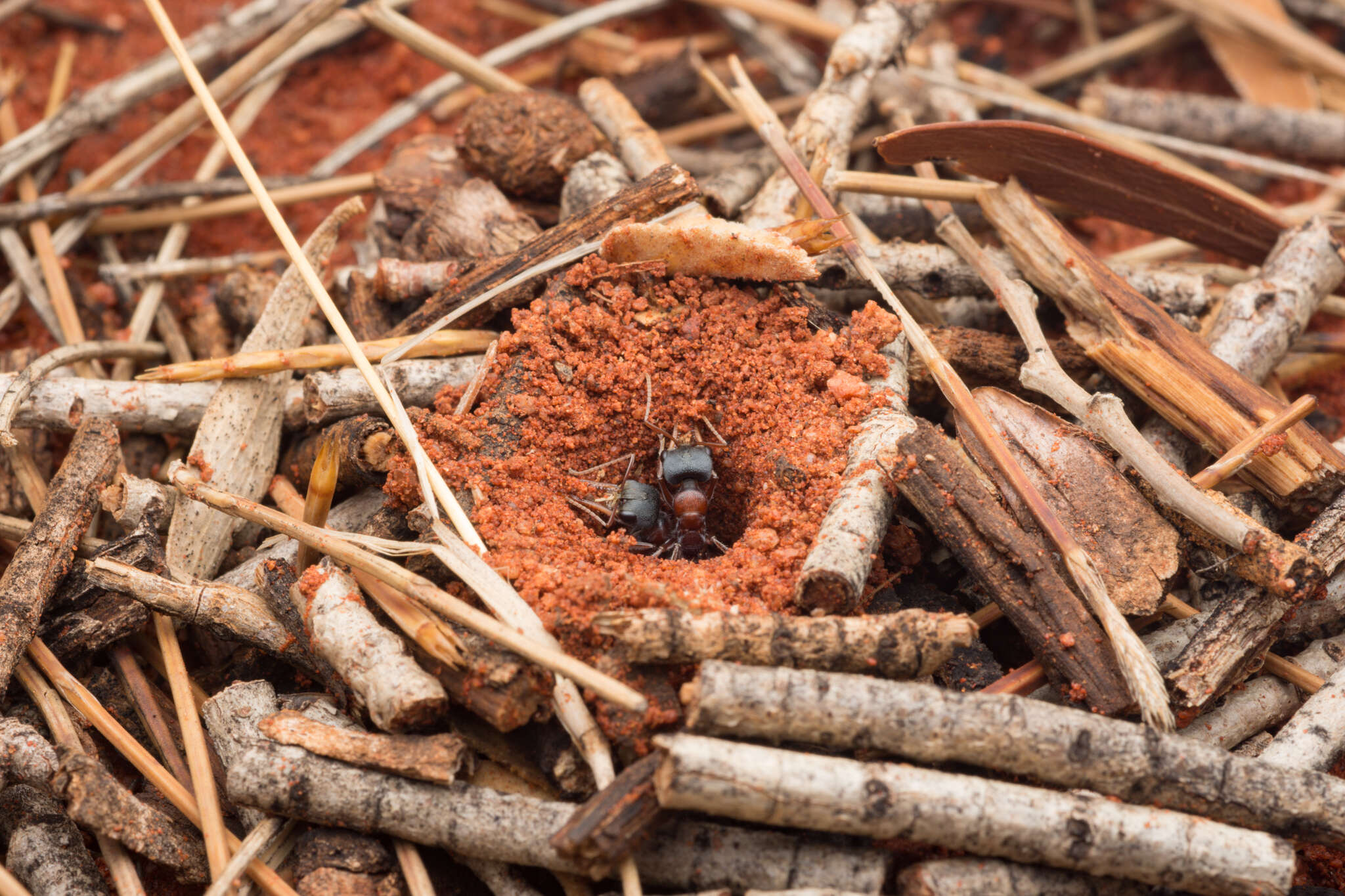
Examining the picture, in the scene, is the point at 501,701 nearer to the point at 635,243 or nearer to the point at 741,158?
the point at 635,243

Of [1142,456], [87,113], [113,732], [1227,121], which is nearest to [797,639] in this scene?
[1142,456]

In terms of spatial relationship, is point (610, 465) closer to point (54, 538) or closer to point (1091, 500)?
point (1091, 500)

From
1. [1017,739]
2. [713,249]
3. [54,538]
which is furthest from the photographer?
[713,249]

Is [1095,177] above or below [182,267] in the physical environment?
above

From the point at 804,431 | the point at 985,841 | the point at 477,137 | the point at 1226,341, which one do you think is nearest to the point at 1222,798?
the point at 985,841

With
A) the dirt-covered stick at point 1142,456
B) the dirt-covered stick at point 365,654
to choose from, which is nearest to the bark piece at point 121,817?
the dirt-covered stick at point 365,654
